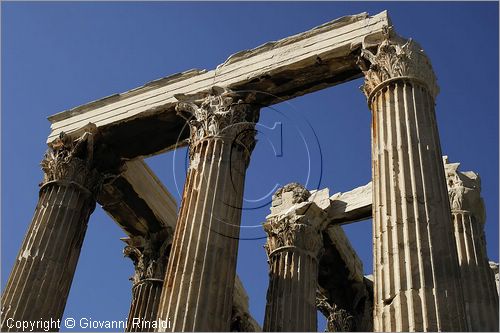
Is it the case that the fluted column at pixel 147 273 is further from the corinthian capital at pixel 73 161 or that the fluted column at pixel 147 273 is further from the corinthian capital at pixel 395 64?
the corinthian capital at pixel 395 64

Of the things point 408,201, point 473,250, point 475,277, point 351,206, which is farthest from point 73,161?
point 475,277

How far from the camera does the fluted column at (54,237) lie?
16188 mm

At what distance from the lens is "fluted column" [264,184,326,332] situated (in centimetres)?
1872

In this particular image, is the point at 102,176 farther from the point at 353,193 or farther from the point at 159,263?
the point at 353,193

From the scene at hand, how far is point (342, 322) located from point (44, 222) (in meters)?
10.8

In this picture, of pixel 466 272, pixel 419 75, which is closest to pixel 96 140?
pixel 419 75

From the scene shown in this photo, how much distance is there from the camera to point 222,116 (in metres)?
16.4

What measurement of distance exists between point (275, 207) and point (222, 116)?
6835 millimetres

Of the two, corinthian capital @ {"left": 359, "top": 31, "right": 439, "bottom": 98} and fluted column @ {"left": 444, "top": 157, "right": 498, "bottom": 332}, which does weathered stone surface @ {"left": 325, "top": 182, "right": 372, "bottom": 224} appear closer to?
fluted column @ {"left": 444, "top": 157, "right": 498, "bottom": 332}

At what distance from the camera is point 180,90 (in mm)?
18281

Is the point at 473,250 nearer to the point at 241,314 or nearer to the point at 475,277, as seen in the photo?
the point at 475,277

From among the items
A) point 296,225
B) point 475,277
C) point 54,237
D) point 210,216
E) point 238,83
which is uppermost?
point 238,83

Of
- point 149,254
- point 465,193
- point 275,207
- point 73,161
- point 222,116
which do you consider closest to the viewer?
point 222,116

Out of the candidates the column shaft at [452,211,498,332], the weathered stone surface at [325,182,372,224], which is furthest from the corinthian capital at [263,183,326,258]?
the column shaft at [452,211,498,332]
